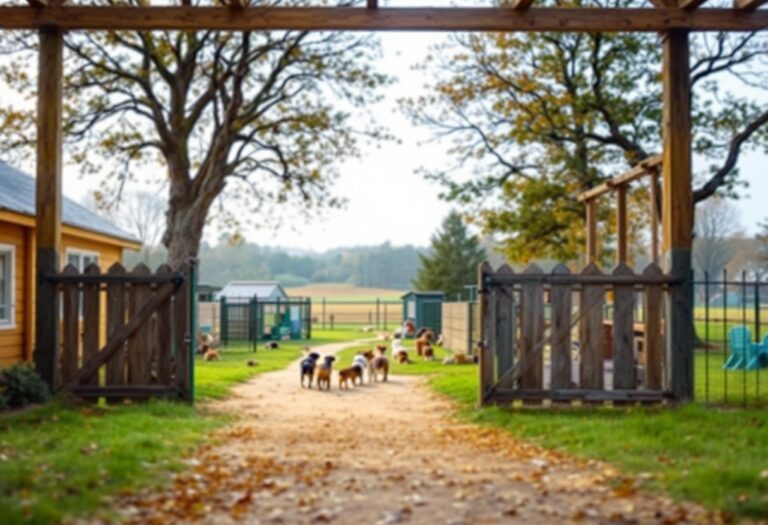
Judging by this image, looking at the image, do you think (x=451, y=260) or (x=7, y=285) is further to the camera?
(x=451, y=260)

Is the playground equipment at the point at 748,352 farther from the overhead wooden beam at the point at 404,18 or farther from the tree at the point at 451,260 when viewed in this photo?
the tree at the point at 451,260

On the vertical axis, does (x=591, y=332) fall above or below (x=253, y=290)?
below

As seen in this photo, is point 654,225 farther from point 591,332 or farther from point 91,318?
point 91,318

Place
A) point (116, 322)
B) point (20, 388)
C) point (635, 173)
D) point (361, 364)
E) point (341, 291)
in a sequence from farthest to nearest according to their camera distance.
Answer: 1. point (341, 291)
2. point (361, 364)
3. point (635, 173)
4. point (116, 322)
5. point (20, 388)

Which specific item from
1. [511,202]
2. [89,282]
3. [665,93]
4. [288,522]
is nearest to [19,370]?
[89,282]

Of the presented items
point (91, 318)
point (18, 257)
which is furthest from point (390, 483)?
point (18, 257)

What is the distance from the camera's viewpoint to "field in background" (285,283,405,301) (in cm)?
7219

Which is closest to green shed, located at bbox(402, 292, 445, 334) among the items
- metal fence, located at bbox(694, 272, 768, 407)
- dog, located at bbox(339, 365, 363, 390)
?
metal fence, located at bbox(694, 272, 768, 407)

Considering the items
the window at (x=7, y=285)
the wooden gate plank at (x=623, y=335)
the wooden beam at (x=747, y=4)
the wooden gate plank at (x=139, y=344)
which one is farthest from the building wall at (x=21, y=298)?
the wooden beam at (x=747, y=4)

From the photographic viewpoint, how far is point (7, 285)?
15.8 meters

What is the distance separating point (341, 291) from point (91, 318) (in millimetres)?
64117

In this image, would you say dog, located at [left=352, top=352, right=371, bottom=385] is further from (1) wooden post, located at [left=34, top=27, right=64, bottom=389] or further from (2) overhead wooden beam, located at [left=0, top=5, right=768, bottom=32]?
(2) overhead wooden beam, located at [left=0, top=5, right=768, bottom=32]

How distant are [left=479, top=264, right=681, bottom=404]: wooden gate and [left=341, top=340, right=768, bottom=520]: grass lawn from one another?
298 mm

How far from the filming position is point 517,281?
11445 millimetres
